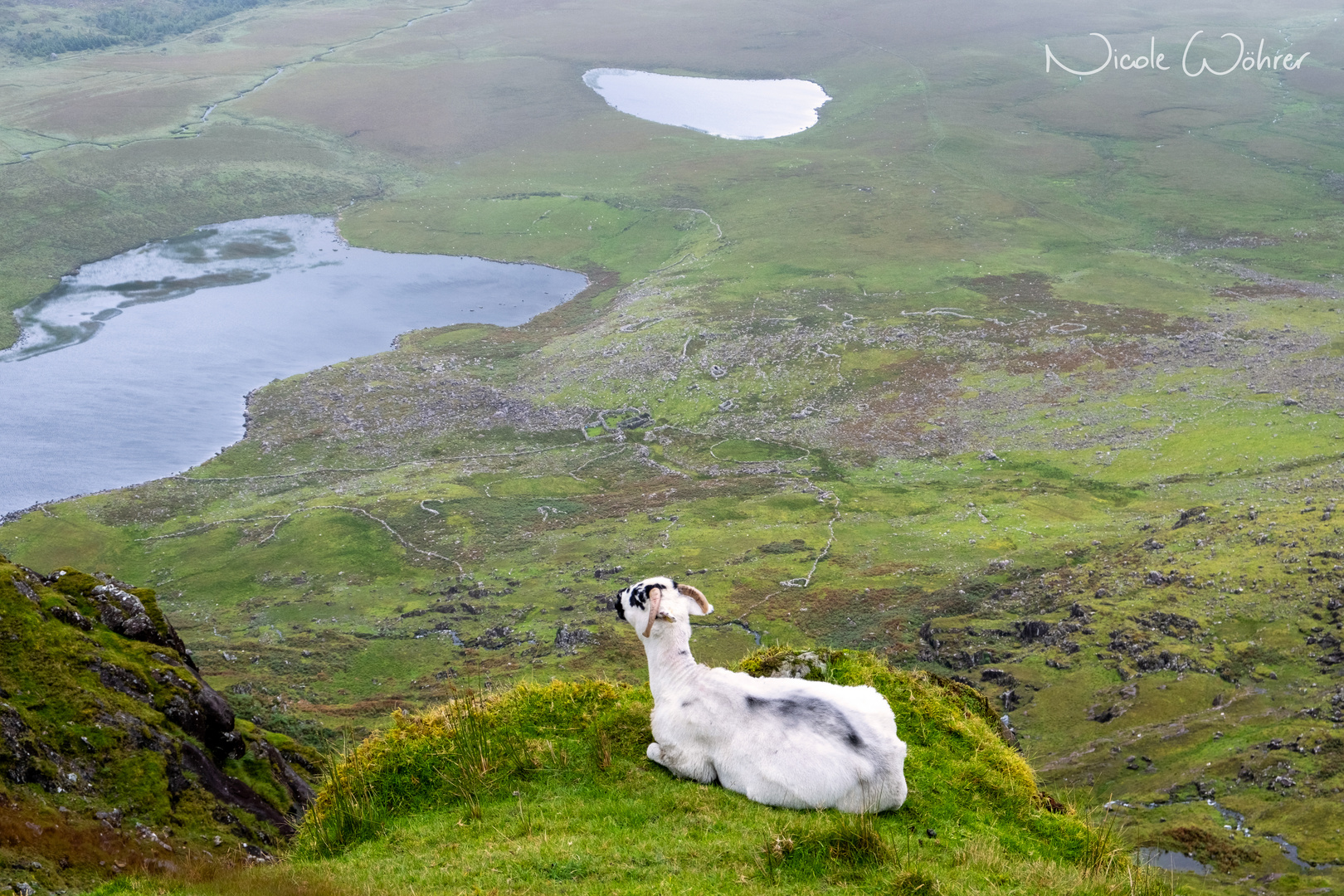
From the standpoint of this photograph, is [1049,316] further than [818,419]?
Yes

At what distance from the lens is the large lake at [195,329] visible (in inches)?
2889

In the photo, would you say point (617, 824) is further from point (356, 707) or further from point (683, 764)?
point (356, 707)

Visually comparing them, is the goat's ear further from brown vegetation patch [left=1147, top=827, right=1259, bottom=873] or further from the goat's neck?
brown vegetation patch [left=1147, top=827, right=1259, bottom=873]

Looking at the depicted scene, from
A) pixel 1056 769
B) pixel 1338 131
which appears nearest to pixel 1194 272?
pixel 1338 131

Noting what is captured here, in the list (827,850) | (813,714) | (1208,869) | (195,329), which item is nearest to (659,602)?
(813,714)

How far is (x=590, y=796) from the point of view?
40.3 feet

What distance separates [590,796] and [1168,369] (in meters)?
69.9

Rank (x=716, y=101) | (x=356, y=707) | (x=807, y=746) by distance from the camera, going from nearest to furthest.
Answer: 1. (x=807, y=746)
2. (x=356, y=707)
3. (x=716, y=101)

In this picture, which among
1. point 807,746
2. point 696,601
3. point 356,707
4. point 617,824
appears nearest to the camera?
point 617,824

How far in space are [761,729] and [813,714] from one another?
667 mm

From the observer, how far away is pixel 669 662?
13531mm

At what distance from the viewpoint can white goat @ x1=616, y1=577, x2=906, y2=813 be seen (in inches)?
Answer: 471

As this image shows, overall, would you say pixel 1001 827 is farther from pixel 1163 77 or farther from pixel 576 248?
pixel 1163 77

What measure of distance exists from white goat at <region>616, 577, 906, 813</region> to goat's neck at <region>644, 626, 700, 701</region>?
0.04 feet
